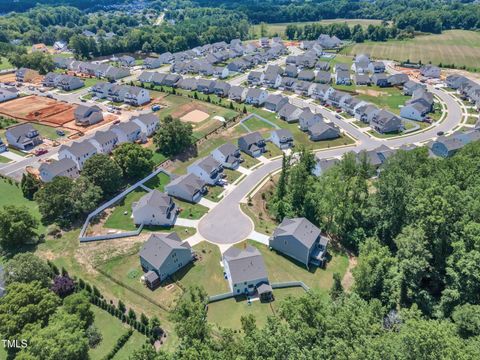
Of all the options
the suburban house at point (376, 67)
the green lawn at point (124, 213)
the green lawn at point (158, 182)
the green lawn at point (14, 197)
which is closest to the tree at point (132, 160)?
the green lawn at point (158, 182)

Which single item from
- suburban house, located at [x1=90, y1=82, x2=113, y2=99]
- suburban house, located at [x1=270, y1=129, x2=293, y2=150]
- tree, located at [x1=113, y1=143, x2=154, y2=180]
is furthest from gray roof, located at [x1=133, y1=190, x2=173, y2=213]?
suburban house, located at [x1=90, y1=82, x2=113, y2=99]

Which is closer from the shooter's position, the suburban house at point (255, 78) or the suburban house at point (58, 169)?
the suburban house at point (58, 169)

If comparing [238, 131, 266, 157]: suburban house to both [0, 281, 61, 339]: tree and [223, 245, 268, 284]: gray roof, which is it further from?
[0, 281, 61, 339]: tree

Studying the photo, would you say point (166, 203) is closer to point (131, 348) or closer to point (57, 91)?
point (131, 348)

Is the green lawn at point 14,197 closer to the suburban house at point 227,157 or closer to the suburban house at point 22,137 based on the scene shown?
the suburban house at point 22,137

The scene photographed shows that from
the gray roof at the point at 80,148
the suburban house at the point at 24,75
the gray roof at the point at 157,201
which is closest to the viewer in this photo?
the gray roof at the point at 157,201
